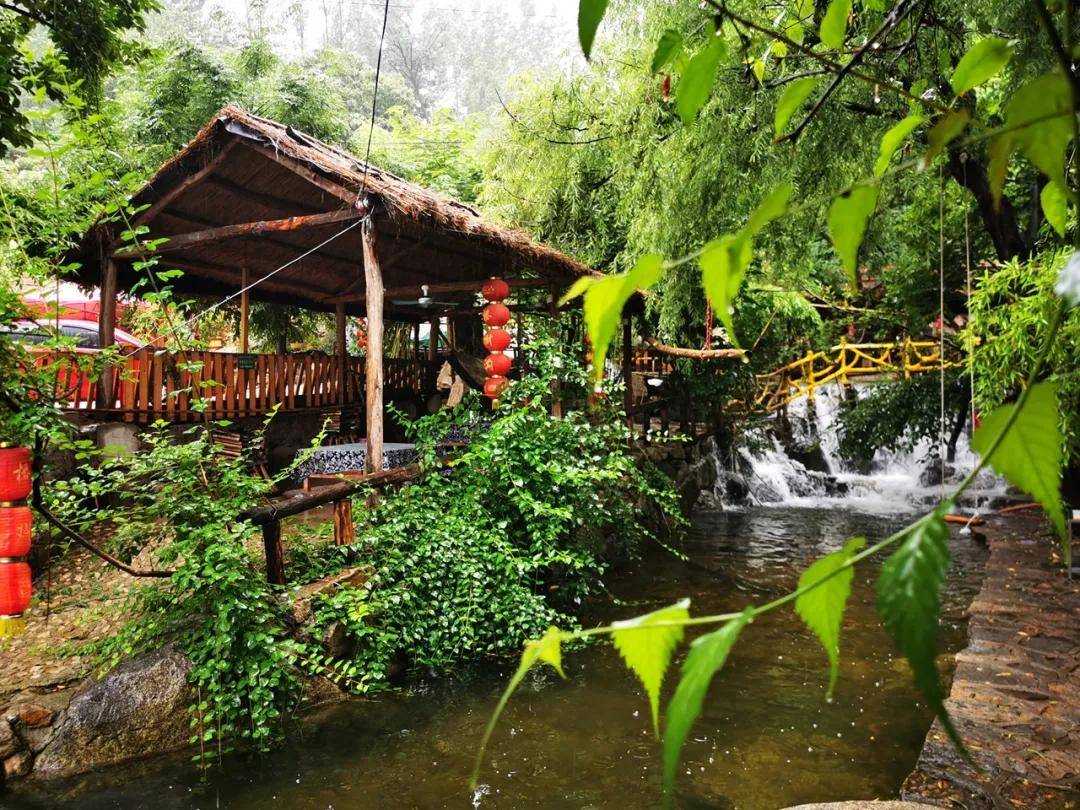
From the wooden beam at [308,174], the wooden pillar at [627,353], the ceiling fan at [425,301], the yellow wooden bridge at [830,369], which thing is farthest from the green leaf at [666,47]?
the yellow wooden bridge at [830,369]

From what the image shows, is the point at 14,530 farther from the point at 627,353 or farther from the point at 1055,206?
the point at 627,353

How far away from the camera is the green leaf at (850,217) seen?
49 cm

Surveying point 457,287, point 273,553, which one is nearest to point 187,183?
point 457,287

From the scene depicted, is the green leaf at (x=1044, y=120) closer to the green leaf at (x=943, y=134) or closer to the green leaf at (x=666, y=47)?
the green leaf at (x=943, y=134)

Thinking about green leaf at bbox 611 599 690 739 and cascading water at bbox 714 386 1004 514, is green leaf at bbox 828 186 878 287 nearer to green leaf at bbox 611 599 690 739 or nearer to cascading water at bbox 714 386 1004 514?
green leaf at bbox 611 599 690 739

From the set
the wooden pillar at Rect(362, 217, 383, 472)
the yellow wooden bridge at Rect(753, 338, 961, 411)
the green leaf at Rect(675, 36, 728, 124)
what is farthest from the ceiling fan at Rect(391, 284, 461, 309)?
the green leaf at Rect(675, 36, 728, 124)

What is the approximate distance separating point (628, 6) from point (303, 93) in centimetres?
829

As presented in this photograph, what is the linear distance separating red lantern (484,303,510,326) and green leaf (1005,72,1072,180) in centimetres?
745

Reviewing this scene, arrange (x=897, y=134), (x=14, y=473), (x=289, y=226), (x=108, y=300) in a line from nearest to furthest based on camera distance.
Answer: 1. (x=897, y=134)
2. (x=14, y=473)
3. (x=289, y=226)
4. (x=108, y=300)

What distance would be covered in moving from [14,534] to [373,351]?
3291 mm

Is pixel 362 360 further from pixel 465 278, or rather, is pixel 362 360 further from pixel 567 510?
pixel 567 510

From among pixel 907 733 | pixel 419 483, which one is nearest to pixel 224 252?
pixel 419 483

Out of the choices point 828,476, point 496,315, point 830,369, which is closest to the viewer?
point 496,315

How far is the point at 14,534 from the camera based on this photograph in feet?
12.3
